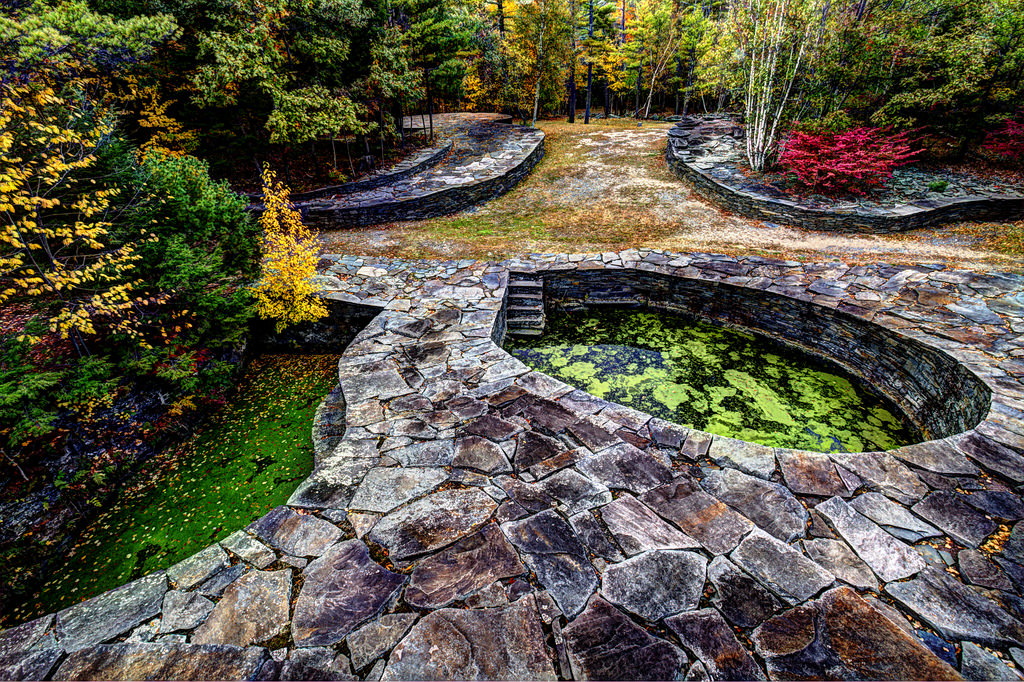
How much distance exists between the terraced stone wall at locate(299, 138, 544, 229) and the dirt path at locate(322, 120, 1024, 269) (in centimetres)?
28

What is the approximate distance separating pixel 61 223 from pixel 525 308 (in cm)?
558

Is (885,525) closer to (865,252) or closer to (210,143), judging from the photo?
(865,252)

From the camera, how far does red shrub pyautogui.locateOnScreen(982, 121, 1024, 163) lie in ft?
28.9

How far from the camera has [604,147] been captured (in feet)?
49.8

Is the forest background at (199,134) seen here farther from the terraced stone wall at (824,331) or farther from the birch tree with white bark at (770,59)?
the terraced stone wall at (824,331)

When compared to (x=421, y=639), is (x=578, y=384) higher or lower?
lower

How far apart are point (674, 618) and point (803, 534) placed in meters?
1.20

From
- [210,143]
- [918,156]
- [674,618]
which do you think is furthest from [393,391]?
[918,156]

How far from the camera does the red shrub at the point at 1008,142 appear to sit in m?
8.80

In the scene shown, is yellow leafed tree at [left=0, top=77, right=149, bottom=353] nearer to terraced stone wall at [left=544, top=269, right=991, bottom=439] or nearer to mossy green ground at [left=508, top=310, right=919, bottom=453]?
mossy green ground at [left=508, top=310, right=919, bottom=453]

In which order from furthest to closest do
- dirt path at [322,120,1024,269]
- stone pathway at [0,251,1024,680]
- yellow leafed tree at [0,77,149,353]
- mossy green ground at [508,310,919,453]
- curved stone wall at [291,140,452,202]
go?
curved stone wall at [291,140,452,202] → dirt path at [322,120,1024,269] → mossy green ground at [508,310,919,453] → yellow leafed tree at [0,77,149,353] → stone pathway at [0,251,1024,680]

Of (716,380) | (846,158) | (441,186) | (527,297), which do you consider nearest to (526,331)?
(527,297)

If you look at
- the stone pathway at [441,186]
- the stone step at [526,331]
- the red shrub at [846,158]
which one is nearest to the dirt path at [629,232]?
the stone pathway at [441,186]

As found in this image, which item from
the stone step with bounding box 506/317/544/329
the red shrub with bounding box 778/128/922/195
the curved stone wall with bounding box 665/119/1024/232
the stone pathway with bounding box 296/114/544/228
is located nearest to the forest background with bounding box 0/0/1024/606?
the red shrub with bounding box 778/128/922/195
